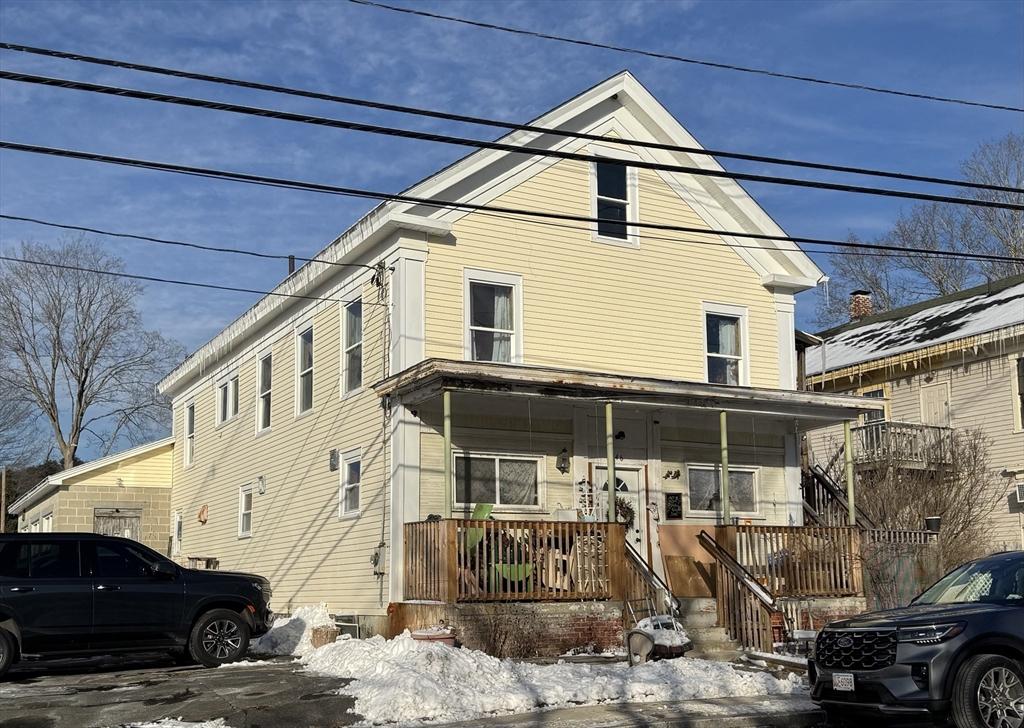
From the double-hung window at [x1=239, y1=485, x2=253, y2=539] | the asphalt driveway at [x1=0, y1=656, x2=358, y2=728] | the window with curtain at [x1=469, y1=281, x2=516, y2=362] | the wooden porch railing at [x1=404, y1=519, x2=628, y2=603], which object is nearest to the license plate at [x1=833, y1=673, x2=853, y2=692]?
the asphalt driveway at [x1=0, y1=656, x2=358, y2=728]

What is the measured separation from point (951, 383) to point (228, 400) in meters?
17.5

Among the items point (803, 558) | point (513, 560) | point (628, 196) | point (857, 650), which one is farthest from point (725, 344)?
point (857, 650)

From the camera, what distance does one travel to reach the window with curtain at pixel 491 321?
1848 cm

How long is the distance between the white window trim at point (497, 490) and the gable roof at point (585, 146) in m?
3.59

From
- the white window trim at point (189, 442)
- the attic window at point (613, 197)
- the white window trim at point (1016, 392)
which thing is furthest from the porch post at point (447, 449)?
the white window trim at point (1016, 392)

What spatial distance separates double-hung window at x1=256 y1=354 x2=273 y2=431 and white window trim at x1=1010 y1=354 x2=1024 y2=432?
16.7m

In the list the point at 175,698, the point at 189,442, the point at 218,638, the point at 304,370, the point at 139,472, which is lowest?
the point at 175,698

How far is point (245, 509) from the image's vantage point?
80.9ft

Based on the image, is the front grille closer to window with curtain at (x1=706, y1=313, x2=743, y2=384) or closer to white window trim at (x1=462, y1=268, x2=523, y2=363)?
white window trim at (x1=462, y1=268, x2=523, y2=363)

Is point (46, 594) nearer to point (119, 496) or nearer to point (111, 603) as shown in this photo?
point (111, 603)

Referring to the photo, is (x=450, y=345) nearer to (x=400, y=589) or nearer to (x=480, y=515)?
(x=480, y=515)

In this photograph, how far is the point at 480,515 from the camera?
1738cm

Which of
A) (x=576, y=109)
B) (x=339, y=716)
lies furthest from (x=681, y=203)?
(x=339, y=716)

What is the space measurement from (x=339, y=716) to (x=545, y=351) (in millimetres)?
8498
